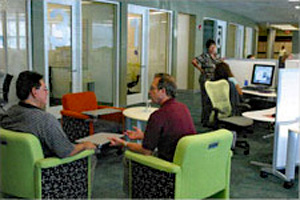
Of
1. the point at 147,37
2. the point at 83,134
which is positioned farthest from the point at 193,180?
the point at 147,37

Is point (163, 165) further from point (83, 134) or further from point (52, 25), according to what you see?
point (52, 25)

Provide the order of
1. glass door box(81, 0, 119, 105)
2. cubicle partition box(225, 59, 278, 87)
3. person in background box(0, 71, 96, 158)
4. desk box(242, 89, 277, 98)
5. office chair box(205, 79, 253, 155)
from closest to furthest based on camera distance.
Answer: person in background box(0, 71, 96, 158), office chair box(205, 79, 253, 155), desk box(242, 89, 277, 98), cubicle partition box(225, 59, 278, 87), glass door box(81, 0, 119, 105)

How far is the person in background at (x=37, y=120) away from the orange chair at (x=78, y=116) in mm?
1765

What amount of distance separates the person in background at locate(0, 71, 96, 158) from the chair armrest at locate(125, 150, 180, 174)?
0.41 meters

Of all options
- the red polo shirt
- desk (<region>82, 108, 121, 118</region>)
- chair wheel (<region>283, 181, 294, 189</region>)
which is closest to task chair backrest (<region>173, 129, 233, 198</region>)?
the red polo shirt

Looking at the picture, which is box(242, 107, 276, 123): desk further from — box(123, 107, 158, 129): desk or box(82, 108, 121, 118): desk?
box(82, 108, 121, 118): desk

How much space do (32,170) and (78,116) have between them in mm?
1985

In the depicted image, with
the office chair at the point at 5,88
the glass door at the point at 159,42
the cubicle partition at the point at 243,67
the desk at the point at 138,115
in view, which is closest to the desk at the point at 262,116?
the desk at the point at 138,115

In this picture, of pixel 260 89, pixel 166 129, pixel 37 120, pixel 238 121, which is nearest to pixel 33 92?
pixel 37 120

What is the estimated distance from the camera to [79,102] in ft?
15.8

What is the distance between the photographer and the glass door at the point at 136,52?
340 inches

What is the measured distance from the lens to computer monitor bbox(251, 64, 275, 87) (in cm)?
625

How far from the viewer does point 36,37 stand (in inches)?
247

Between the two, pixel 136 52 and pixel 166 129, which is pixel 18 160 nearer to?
pixel 166 129
